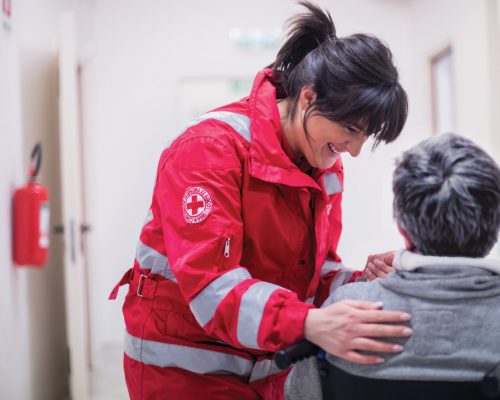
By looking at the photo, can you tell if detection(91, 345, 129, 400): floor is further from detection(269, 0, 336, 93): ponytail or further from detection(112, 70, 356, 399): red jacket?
detection(269, 0, 336, 93): ponytail

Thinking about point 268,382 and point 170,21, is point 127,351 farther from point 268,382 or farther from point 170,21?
point 170,21

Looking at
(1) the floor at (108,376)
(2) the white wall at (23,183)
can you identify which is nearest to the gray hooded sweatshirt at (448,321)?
(2) the white wall at (23,183)

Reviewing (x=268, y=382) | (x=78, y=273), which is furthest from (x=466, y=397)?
(x=78, y=273)

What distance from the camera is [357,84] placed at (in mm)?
1081

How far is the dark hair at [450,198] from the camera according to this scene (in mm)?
878

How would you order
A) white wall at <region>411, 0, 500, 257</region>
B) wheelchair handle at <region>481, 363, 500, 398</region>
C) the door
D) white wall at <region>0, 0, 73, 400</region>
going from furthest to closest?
white wall at <region>411, 0, 500, 257</region>
the door
white wall at <region>0, 0, 73, 400</region>
wheelchair handle at <region>481, 363, 500, 398</region>

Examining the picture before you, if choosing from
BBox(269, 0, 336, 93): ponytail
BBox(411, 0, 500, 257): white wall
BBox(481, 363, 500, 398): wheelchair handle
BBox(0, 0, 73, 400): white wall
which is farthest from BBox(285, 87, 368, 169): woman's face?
BBox(411, 0, 500, 257): white wall

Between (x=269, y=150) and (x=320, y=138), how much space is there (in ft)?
0.37

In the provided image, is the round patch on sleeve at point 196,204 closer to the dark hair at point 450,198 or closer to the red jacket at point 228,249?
the red jacket at point 228,249

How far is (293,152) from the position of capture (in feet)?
4.15

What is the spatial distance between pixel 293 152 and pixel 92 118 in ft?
10.3

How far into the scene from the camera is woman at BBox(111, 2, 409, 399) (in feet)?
3.27

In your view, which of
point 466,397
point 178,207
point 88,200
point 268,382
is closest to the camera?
point 466,397

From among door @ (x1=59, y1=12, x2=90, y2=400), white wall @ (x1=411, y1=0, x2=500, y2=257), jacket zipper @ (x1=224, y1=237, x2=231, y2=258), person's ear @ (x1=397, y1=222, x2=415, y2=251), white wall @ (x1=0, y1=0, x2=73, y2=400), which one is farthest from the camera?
white wall @ (x1=411, y1=0, x2=500, y2=257)
